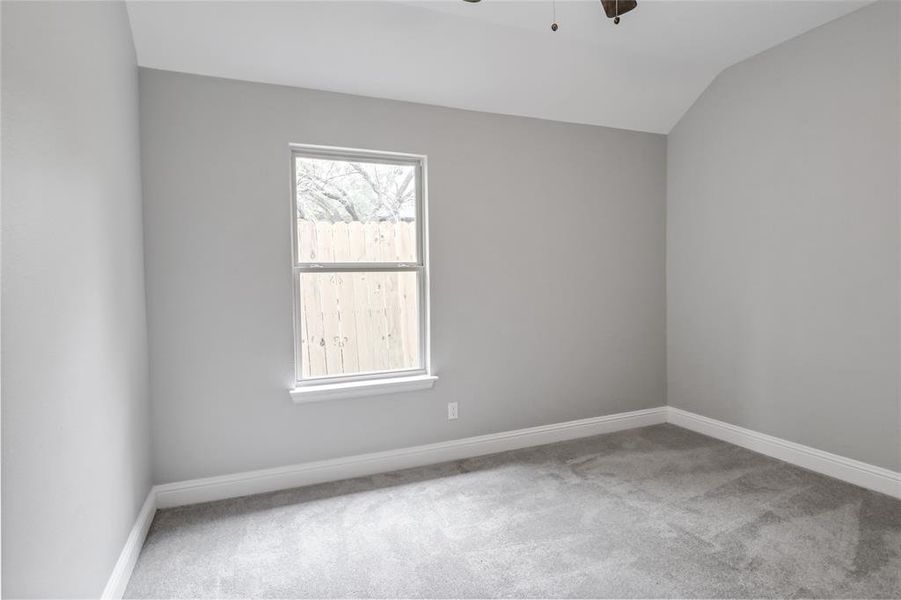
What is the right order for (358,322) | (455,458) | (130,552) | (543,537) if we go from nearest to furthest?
(130,552) < (543,537) < (358,322) < (455,458)

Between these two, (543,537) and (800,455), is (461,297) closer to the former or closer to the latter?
(543,537)

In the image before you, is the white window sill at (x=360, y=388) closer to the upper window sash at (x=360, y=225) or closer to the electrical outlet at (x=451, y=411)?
the electrical outlet at (x=451, y=411)

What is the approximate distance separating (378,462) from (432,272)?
4.08 feet

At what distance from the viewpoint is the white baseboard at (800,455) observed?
258 cm

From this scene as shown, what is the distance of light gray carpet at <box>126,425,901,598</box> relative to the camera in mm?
1856

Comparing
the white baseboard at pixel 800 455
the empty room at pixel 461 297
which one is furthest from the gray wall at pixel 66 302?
the white baseboard at pixel 800 455

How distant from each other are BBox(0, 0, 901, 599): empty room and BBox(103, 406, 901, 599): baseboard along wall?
0.06 ft

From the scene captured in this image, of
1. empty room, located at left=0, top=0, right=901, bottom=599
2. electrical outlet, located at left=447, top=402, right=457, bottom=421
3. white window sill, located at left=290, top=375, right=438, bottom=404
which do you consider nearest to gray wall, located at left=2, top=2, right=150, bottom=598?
empty room, located at left=0, top=0, right=901, bottom=599

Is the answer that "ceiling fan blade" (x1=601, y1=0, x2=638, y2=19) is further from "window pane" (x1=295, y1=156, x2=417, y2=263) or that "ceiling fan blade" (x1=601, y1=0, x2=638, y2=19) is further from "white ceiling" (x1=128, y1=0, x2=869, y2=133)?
"window pane" (x1=295, y1=156, x2=417, y2=263)

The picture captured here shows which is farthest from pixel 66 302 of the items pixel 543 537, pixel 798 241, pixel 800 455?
pixel 800 455

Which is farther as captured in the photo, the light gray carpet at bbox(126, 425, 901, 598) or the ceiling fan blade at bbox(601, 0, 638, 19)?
the ceiling fan blade at bbox(601, 0, 638, 19)

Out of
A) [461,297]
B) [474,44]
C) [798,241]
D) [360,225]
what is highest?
[474,44]

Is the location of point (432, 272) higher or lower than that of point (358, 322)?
higher

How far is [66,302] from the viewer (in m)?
1.43
